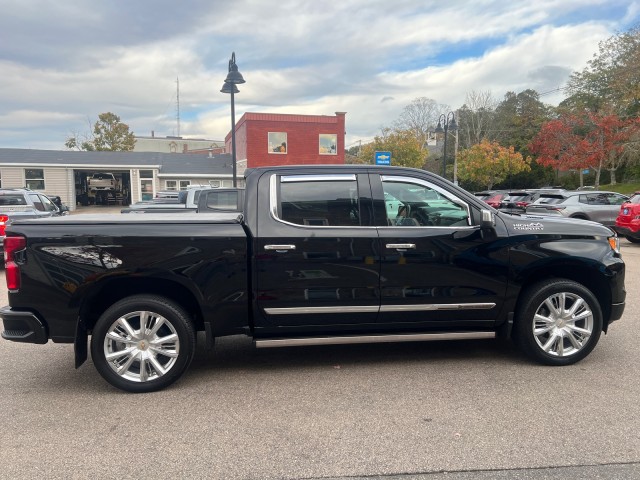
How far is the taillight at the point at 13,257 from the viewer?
3.94 metres

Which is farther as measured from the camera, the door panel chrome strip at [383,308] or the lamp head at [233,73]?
the lamp head at [233,73]

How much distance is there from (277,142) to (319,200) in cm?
3678

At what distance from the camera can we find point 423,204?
15.0 ft

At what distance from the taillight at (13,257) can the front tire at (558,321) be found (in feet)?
14.5

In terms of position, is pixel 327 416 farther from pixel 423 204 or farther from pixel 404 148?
pixel 404 148

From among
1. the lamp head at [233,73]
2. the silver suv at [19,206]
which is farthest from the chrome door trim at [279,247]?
the lamp head at [233,73]

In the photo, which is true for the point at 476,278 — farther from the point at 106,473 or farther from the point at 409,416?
the point at 106,473

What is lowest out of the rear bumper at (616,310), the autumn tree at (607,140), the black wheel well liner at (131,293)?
the rear bumper at (616,310)

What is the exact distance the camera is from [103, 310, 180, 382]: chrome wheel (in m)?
4.09

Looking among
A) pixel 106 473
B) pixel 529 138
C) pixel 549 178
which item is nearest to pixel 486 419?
pixel 106 473

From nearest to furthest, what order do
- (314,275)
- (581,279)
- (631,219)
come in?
1. (314,275)
2. (581,279)
3. (631,219)

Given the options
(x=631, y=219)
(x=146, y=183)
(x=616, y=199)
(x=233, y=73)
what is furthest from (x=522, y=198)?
(x=146, y=183)

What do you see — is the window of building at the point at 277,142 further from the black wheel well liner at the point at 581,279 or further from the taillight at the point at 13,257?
the taillight at the point at 13,257

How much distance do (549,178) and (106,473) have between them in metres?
49.8
